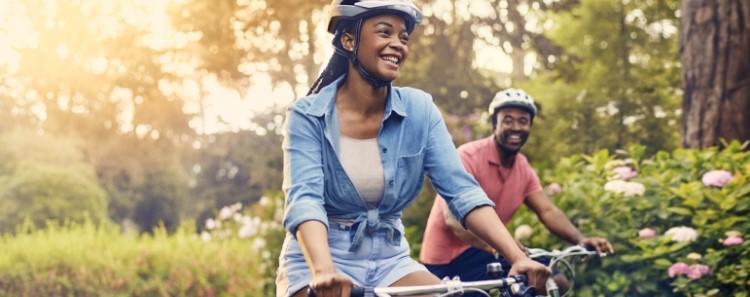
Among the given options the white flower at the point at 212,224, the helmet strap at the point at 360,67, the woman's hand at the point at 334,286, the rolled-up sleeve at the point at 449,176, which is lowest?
the white flower at the point at 212,224

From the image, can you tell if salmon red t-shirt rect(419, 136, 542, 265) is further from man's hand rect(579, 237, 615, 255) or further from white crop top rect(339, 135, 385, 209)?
white crop top rect(339, 135, 385, 209)

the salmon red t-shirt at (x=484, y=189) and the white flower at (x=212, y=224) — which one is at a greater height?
the salmon red t-shirt at (x=484, y=189)

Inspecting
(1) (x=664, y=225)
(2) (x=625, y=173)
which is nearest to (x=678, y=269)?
(1) (x=664, y=225)

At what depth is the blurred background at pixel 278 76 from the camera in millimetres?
9781

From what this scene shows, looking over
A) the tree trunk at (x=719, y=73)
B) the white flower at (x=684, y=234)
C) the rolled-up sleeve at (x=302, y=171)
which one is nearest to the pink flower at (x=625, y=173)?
the white flower at (x=684, y=234)

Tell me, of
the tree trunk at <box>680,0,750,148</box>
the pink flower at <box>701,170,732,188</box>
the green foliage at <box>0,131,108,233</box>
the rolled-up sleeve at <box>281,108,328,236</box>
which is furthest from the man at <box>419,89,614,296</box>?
the green foliage at <box>0,131,108,233</box>

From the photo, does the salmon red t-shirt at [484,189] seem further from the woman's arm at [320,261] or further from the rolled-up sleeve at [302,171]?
the woman's arm at [320,261]

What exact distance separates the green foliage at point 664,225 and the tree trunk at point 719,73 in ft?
6.06

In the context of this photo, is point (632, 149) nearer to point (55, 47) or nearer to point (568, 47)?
point (568, 47)

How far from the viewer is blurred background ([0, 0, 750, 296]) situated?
9.78m

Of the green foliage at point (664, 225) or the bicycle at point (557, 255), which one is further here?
the green foliage at point (664, 225)

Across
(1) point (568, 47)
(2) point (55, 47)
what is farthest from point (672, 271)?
(2) point (55, 47)

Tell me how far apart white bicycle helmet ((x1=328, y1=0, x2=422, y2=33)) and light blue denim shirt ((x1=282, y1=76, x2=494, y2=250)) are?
0.76 feet

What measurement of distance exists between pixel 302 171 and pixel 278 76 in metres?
18.2
